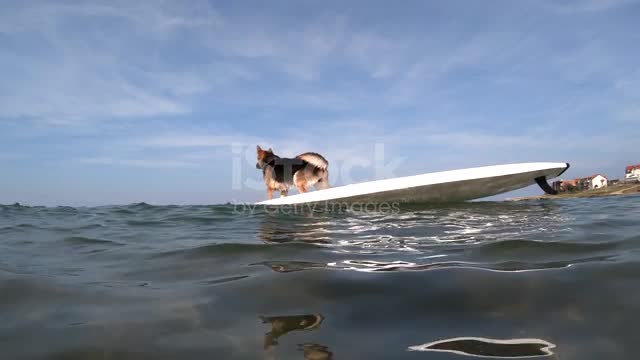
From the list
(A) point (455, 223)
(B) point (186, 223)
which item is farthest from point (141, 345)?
(B) point (186, 223)

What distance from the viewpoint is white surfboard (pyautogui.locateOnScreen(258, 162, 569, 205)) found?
7.92 m

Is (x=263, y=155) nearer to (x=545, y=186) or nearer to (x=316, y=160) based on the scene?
(x=316, y=160)

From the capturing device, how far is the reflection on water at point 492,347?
1.58 metres

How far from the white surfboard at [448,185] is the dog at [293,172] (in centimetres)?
122

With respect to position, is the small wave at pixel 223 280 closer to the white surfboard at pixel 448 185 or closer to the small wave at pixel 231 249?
the small wave at pixel 231 249

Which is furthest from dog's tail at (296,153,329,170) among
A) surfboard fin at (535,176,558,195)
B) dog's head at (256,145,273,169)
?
surfboard fin at (535,176,558,195)

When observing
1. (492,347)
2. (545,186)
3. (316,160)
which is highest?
(316,160)

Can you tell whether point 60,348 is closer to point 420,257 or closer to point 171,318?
point 171,318

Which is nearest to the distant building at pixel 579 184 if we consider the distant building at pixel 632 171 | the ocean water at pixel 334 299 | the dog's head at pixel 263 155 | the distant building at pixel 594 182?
the distant building at pixel 594 182

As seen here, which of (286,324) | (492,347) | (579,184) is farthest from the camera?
(579,184)

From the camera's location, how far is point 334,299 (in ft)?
7.47

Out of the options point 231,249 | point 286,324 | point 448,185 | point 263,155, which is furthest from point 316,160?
point 286,324

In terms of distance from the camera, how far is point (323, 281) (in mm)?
2586

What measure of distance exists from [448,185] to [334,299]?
618 cm
